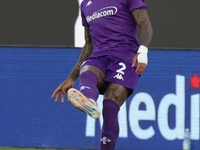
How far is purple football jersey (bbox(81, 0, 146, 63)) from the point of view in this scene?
214 inches

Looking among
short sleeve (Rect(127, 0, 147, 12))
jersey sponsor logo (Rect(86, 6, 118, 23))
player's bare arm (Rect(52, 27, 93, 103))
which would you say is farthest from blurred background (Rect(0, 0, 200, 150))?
short sleeve (Rect(127, 0, 147, 12))

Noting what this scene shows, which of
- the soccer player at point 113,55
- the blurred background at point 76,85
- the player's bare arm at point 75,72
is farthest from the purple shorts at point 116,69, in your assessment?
the blurred background at point 76,85

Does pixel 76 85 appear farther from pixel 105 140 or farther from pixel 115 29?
pixel 105 140

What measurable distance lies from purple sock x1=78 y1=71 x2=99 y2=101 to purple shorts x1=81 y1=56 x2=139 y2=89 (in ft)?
0.57

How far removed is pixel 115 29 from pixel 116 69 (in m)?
0.40

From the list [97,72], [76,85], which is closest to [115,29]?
[97,72]

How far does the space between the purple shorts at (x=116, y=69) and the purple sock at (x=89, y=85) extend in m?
0.17

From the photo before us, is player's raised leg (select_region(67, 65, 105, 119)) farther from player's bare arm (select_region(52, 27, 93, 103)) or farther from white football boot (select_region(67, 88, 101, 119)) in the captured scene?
player's bare arm (select_region(52, 27, 93, 103))

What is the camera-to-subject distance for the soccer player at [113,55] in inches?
202

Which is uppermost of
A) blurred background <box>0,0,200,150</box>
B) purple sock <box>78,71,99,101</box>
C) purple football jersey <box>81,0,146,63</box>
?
purple football jersey <box>81,0,146,63</box>

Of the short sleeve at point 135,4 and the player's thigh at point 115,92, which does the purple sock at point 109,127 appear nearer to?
the player's thigh at point 115,92

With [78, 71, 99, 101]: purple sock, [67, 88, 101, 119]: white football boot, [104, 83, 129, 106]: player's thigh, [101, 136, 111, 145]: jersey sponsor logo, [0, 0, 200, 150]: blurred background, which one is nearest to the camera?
[67, 88, 101, 119]: white football boot

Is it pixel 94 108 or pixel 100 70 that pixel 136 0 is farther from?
pixel 94 108

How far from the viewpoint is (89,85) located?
16.5 feet
